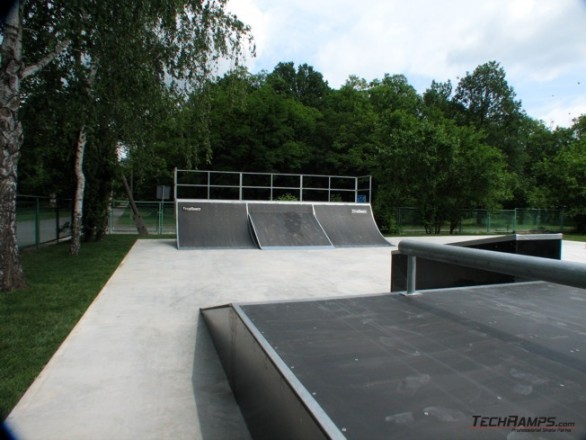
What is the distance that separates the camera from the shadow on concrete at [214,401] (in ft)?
7.47

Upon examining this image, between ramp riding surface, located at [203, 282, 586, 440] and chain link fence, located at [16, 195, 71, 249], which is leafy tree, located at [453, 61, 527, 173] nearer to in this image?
chain link fence, located at [16, 195, 71, 249]

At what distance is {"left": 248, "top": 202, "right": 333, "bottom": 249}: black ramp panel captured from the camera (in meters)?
11.2

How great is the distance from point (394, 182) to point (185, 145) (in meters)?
13.9

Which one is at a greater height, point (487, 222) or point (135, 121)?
point (135, 121)

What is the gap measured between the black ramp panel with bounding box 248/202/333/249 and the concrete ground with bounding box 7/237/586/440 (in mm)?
4018

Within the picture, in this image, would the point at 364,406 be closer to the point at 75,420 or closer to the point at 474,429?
the point at 474,429

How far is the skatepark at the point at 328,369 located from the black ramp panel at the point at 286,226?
658cm

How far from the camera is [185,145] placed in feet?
41.6

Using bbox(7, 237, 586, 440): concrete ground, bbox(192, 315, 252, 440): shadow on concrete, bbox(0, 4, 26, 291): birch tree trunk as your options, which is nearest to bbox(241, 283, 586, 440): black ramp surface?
bbox(192, 315, 252, 440): shadow on concrete

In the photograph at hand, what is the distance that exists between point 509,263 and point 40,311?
4686mm

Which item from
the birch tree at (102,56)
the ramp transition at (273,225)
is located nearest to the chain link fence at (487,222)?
the ramp transition at (273,225)

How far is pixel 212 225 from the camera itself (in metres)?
11.7

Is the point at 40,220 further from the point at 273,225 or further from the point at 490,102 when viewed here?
the point at 490,102

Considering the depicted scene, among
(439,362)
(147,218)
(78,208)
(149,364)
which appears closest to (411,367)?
(439,362)
